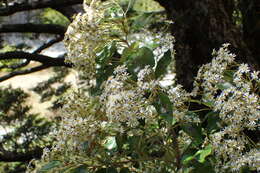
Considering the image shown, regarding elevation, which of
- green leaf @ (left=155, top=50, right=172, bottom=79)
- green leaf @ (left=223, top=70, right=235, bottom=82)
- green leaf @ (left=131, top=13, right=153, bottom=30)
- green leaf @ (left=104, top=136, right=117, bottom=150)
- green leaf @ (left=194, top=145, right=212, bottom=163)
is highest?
green leaf @ (left=131, top=13, right=153, bottom=30)

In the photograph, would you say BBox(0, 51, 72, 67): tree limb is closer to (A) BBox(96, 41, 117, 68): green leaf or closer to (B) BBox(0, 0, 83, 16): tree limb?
(B) BBox(0, 0, 83, 16): tree limb

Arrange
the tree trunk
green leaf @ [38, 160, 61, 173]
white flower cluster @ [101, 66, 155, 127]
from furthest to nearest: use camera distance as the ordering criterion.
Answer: the tree trunk
green leaf @ [38, 160, 61, 173]
white flower cluster @ [101, 66, 155, 127]

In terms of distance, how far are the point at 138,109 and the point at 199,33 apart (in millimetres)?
1381

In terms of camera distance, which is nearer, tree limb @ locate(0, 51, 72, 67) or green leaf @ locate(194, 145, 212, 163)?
green leaf @ locate(194, 145, 212, 163)

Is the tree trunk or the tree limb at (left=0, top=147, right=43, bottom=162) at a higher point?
the tree trunk

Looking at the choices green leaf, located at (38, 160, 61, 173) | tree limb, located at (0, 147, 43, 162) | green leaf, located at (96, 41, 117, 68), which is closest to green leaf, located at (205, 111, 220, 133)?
green leaf, located at (96, 41, 117, 68)

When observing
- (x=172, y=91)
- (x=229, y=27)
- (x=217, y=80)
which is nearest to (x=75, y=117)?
(x=172, y=91)

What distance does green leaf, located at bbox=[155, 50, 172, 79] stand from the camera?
1058 mm

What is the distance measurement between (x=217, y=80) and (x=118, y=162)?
1.18ft

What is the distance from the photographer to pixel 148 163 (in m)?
1.21

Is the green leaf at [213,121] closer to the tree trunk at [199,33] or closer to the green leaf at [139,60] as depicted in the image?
the green leaf at [139,60]

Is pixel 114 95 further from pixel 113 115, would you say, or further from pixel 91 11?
pixel 91 11

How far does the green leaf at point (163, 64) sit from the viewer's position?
106 cm

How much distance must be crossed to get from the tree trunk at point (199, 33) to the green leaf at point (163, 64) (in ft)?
3.57
